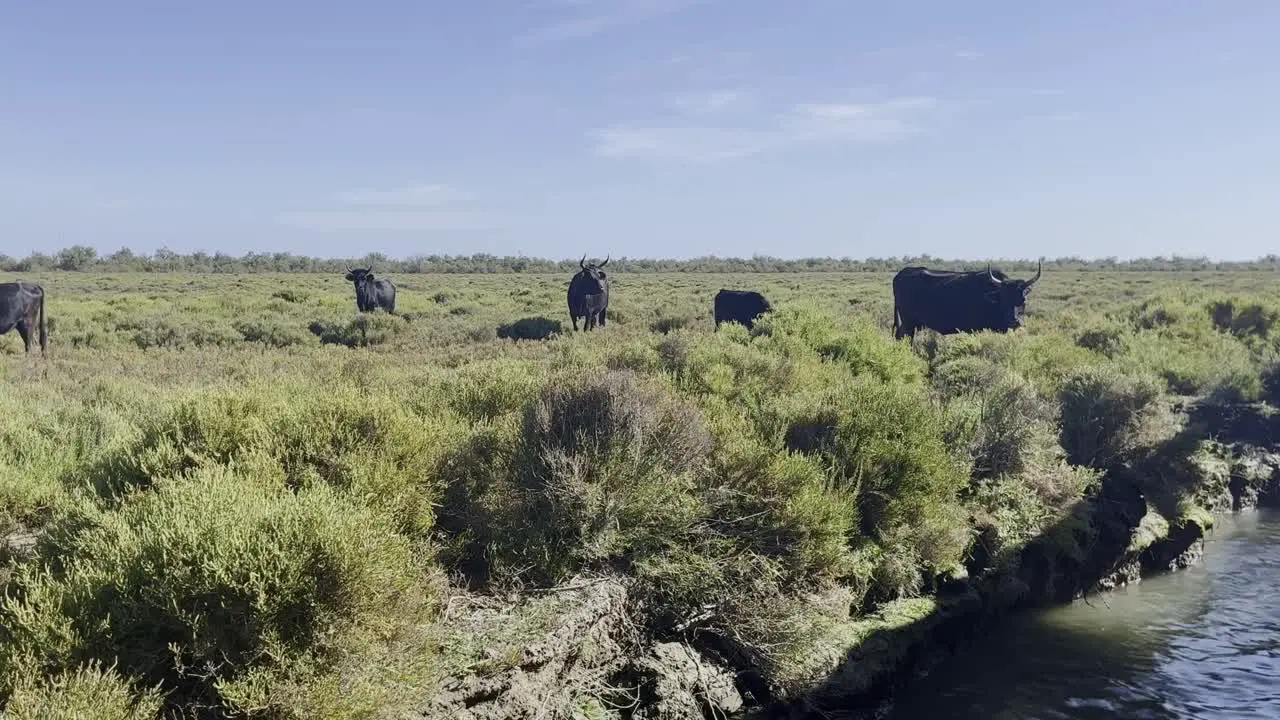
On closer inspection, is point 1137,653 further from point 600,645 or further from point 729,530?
point 600,645

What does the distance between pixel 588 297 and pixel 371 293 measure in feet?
24.7

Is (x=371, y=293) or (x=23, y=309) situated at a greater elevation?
(x=371, y=293)

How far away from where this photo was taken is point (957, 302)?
20.5 metres

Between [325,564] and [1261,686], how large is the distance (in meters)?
7.26

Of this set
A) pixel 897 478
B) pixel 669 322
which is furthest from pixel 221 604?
pixel 669 322

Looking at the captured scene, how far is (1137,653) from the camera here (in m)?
8.40

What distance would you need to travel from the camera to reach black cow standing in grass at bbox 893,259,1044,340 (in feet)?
65.3

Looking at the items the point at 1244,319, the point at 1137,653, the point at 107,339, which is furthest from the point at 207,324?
the point at 1244,319

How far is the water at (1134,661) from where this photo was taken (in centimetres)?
734

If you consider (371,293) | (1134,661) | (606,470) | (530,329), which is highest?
(371,293)

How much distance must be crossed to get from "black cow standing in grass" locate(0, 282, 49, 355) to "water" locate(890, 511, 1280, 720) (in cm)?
1756

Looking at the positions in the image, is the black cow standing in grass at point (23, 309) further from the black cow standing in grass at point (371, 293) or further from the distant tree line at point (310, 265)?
the distant tree line at point (310, 265)

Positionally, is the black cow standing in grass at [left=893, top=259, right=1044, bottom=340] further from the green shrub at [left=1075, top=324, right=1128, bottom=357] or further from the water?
the water

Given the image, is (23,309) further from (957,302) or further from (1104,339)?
(1104,339)
